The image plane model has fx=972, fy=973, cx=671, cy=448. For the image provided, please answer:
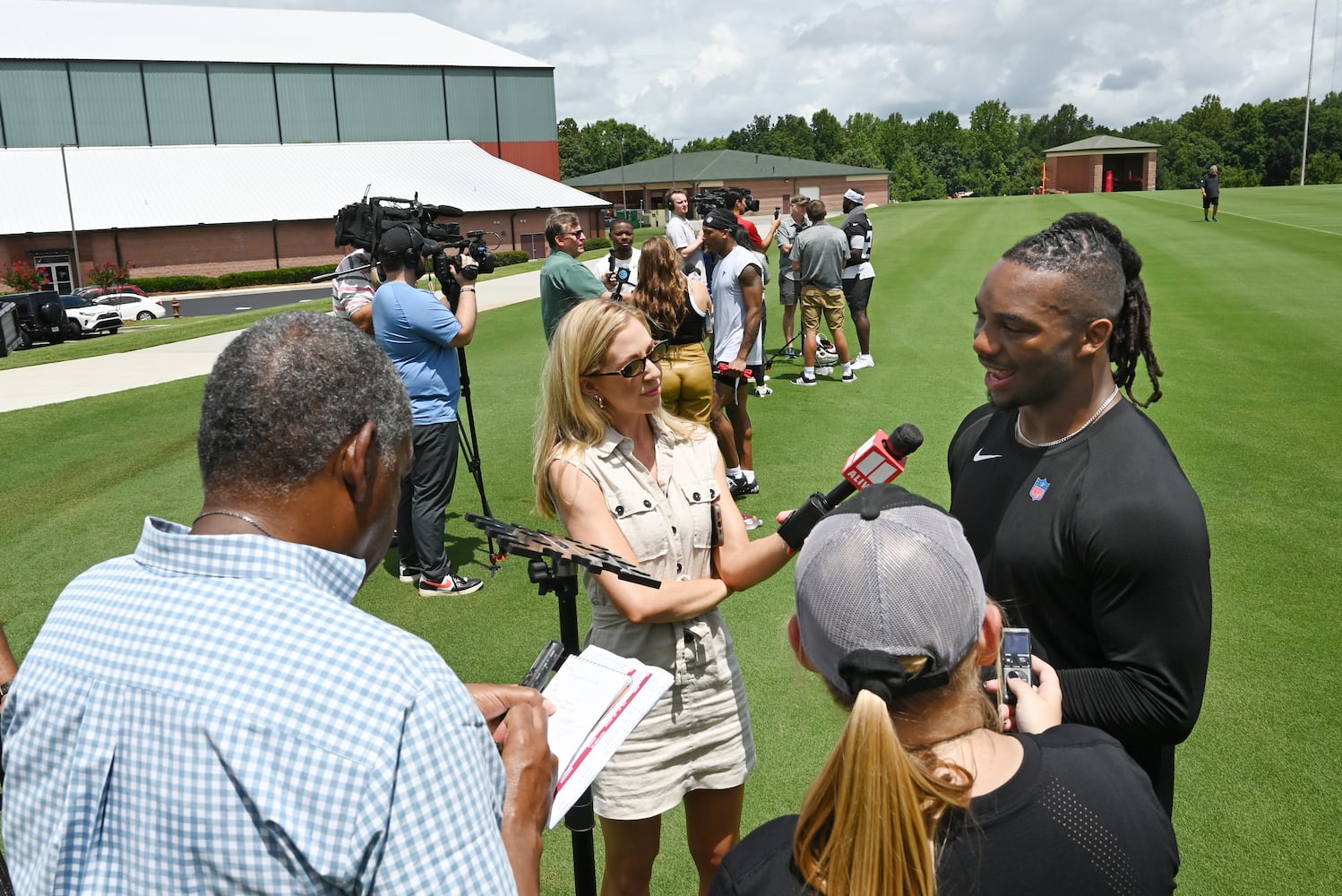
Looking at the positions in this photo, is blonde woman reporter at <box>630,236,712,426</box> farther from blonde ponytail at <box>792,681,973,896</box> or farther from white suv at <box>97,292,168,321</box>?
white suv at <box>97,292,168,321</box>

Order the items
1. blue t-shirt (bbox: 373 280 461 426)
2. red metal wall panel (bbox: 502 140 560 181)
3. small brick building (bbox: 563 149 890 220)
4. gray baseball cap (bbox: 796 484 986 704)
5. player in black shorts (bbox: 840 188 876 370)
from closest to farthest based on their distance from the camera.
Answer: gray baseball cap (bbox: 796 484 986 704), blue t-shirt (bbox: 373 280 461 426), player in black shorts (bbox: 840 188 876 370), red metal wall panel (bbox: 502 140 560 181), small brick building (bbox: 563 149 890 220)

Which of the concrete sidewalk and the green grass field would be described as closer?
the green grass field

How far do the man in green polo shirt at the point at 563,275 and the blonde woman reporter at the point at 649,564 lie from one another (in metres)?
4.58

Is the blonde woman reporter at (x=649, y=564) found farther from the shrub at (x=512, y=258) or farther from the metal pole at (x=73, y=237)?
the metal pole at (x=73, y=237)

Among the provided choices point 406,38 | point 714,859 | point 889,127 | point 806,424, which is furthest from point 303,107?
point 889,127

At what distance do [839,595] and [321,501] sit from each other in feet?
3.01

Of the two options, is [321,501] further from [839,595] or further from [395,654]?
[839,595]

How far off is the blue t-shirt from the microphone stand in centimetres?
379

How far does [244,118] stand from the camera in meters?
62.4

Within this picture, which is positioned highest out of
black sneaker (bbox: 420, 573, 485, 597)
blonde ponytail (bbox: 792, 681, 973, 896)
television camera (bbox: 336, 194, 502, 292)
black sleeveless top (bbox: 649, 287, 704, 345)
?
television camera (bbox: 336, 194, 502, 292)

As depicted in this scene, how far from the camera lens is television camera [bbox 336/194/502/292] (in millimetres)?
6695

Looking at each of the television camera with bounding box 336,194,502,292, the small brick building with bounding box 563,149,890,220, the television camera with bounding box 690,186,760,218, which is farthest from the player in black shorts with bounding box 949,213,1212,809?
the small brick building with bounding box 563,149,890,220

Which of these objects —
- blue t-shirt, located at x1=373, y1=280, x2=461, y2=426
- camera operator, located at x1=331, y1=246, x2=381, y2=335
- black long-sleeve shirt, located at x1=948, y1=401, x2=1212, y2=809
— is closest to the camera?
black long-sleeve shirt, located at x1=948, y1=401, x2=1212, y2=809

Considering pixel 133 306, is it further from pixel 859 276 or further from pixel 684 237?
pixel 859 276
